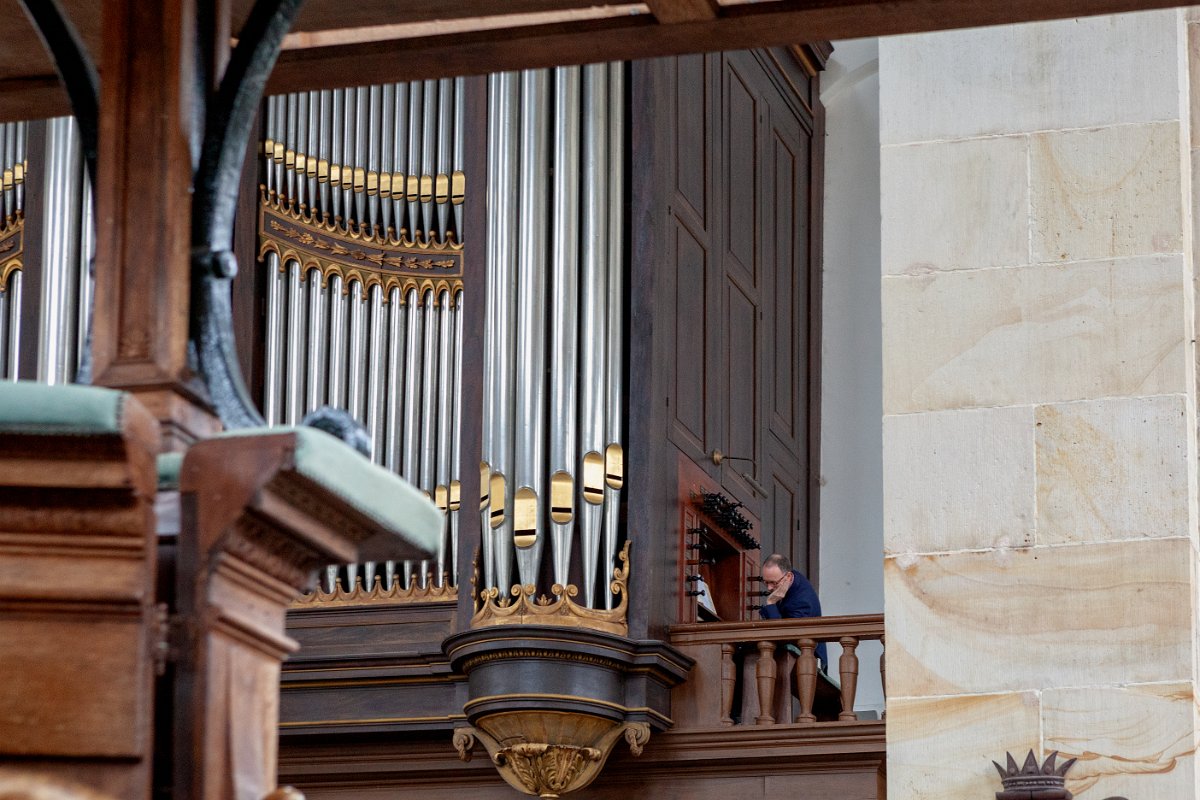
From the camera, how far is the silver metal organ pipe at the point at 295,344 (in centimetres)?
1074

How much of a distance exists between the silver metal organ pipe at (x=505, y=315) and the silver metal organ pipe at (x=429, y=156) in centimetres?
48

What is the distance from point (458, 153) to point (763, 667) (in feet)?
9.50

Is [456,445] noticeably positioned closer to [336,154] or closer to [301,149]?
[336,154]

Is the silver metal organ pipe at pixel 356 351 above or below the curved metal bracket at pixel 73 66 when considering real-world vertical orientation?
above

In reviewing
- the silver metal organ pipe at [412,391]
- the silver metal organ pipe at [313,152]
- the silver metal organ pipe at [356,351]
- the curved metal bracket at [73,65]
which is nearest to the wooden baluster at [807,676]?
the silver metal organ pipe at [412,391]

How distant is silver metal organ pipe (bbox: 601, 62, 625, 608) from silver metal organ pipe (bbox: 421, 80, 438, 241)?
941mm

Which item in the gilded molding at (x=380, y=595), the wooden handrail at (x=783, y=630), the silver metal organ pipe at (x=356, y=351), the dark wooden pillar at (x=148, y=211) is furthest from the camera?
the silver metal organ pipe at (x=356, y=351)

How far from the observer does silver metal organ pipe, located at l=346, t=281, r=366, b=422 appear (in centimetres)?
1066

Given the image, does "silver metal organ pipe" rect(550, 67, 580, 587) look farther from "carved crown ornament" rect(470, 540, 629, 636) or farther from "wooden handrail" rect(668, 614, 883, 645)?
"wooden handrail" rect(668, 614, 883, 645)

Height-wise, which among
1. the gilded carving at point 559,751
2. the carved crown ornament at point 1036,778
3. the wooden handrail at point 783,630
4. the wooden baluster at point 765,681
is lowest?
the carved crown ornament at point 1036,778

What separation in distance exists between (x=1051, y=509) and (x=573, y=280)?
3.20 meters

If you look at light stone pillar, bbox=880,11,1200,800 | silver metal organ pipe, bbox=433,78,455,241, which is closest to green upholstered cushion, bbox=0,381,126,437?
light stone pillar, bbox=880,11,1200,800

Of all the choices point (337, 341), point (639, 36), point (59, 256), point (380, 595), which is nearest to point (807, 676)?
point (380, 595)

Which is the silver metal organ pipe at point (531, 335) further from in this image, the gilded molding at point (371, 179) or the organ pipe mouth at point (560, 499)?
the gilded molding at point (371, 179)
